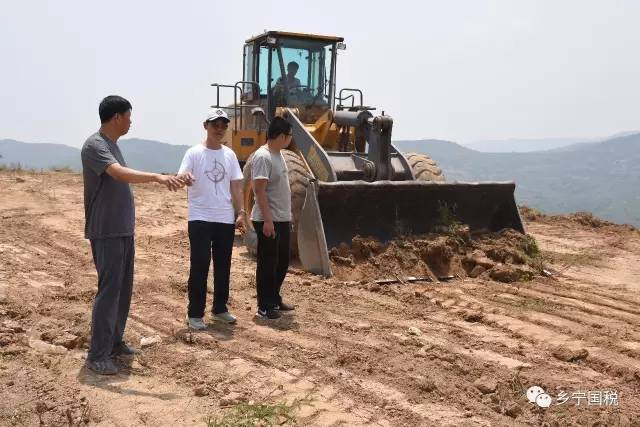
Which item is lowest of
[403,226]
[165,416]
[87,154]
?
[165,416]

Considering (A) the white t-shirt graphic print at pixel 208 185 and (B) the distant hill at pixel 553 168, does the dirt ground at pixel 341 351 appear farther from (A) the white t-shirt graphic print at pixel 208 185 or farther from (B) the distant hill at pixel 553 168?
(B) the distant hill at pixel 553 168

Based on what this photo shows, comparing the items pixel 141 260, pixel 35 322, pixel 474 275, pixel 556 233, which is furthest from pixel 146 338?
pixel 556 233

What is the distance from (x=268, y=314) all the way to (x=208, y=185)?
1242 mm

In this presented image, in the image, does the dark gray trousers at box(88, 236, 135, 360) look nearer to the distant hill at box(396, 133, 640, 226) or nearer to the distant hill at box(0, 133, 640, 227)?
the distant hill at box(0, 133, 640, 227)

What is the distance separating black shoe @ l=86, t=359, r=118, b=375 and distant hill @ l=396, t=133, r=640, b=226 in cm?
6916

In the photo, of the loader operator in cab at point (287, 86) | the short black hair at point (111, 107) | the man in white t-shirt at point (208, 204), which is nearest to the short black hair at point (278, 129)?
the man in white t-shirt at point (208, 204)

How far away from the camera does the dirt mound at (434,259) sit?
718cm

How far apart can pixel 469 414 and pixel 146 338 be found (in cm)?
244

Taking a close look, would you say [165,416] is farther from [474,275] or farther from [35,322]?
[474,275]

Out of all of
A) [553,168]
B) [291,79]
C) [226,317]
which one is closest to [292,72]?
[291,79]

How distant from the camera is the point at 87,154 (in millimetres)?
4195

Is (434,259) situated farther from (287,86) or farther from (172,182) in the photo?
(172,182)

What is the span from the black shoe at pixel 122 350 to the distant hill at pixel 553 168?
→ 64.0 meters

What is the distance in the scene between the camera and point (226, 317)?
5.52m
